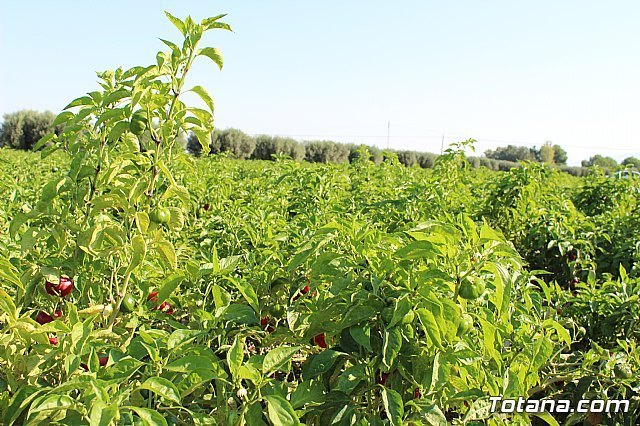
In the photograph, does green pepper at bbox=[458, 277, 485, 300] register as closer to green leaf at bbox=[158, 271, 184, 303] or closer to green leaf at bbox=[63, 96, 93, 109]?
green leaf at bbox=[158, 271, 184, 303]

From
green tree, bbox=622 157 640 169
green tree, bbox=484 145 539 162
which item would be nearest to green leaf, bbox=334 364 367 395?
green tree, bbox=622 157 640 169

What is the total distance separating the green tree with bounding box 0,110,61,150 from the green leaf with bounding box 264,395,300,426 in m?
37.4

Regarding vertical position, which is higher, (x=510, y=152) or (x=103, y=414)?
(x=510, y=152)

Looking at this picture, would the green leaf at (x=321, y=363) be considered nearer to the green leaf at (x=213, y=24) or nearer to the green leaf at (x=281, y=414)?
the green leaf at (x=281, y=414)

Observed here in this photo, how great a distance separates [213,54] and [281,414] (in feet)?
3.77

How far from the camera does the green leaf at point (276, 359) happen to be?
143 cm

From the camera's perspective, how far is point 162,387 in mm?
1277

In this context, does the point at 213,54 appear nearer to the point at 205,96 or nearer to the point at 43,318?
the point at 205,96

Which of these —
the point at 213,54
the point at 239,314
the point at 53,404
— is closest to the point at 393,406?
the point at 239,314

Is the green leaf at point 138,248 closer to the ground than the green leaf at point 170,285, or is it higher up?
higher up

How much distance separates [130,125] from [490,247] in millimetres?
1193

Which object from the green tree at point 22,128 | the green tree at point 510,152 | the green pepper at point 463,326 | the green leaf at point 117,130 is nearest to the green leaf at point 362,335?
the green pepper at point 463,326

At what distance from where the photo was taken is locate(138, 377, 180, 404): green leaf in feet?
4.13

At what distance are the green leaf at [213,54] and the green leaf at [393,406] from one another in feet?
3.81
